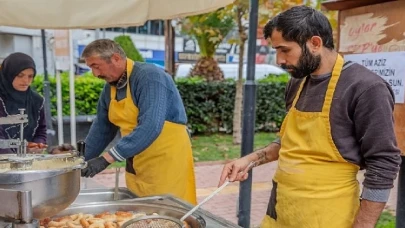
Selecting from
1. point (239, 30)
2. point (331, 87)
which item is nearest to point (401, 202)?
point (331, 87)

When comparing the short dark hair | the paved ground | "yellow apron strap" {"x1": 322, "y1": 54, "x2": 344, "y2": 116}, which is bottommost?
the paved ground

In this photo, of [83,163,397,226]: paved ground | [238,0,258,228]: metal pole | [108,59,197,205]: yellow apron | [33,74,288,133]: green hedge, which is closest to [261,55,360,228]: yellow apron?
[108,59,197,205]: yellow apron

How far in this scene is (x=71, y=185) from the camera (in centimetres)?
150

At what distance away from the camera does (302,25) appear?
1.66 metres

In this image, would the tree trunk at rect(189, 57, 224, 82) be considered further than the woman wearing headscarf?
Yes

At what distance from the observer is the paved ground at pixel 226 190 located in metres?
4.82

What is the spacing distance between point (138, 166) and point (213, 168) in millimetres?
4264

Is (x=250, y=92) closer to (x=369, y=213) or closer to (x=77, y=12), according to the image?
(x=77, y=12)

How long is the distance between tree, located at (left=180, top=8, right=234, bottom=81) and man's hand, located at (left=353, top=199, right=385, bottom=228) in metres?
7.05

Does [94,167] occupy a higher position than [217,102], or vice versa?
[94,167]

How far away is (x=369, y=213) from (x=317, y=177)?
224 millimetres

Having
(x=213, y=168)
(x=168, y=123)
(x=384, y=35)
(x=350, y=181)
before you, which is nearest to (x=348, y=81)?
(x=350, y=181)

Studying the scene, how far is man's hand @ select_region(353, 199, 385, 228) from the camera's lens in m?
1.59

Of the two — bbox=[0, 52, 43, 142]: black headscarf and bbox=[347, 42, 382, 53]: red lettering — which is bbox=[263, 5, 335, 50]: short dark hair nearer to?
bbox=[347, 42, 382, 53]: red lettering
